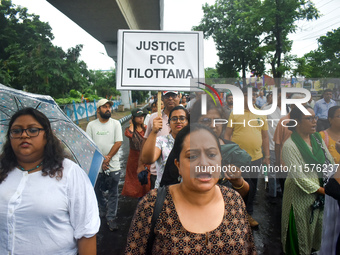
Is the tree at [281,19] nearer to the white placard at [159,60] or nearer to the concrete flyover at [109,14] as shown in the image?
the concrete flyover at [109,14]

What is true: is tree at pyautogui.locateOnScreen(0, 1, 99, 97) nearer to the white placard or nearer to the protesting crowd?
the white placard

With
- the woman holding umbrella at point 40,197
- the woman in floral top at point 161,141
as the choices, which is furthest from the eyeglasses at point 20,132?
the woman in floral top at point 161,141

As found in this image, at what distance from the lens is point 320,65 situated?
859 inches

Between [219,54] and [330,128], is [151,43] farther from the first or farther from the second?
[219,54]

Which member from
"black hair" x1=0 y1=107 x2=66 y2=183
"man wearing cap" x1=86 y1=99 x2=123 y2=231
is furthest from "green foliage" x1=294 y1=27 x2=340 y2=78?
"black hair" x1=0 y1=107 x2=66 y2=183

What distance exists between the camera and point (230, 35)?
2628 cm

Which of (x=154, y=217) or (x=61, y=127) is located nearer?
(x=154, y=217)

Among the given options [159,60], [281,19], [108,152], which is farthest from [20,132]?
[281,19]

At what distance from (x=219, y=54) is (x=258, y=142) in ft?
86.2

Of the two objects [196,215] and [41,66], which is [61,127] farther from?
[41,66]

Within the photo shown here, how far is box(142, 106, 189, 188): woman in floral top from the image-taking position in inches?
106

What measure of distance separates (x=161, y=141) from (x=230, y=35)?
2568 cm

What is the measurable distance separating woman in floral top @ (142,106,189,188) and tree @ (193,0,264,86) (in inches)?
915

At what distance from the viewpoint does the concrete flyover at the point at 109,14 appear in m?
10.2
